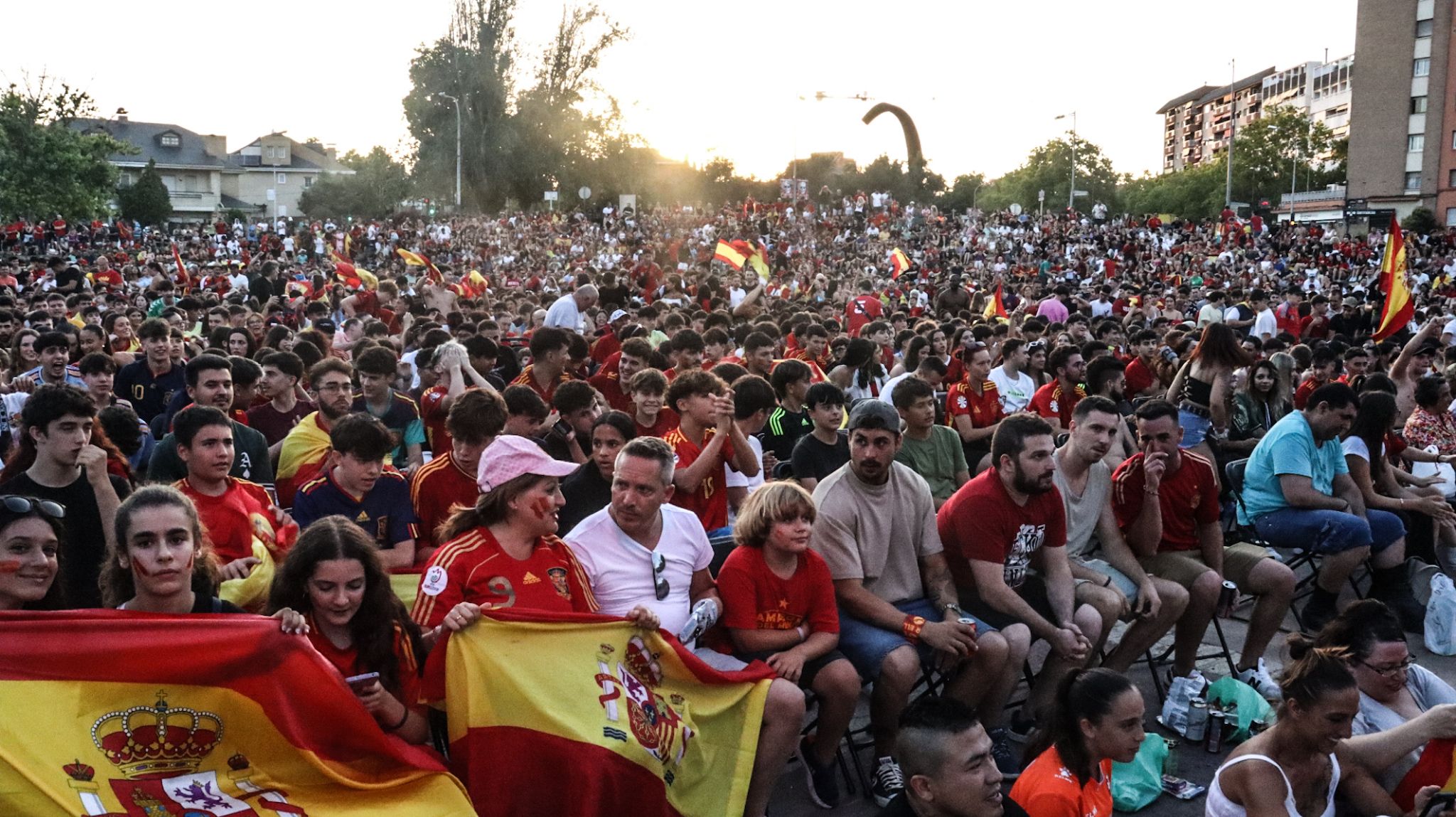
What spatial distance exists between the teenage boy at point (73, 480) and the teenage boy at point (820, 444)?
147 inches

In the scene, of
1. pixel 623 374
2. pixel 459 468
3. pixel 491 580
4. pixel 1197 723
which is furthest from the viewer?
pixel 623 374

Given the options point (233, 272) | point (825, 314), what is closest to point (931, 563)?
point (825, 314)

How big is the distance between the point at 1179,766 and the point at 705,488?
2.74 metres

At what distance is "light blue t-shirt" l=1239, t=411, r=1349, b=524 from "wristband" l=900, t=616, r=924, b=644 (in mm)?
3537

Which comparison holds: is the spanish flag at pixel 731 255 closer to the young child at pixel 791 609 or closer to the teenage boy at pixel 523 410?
the teenage boy at pixel 523 410

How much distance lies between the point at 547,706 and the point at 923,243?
1627 inches

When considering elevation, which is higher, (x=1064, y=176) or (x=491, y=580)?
(x=1064, y=176)

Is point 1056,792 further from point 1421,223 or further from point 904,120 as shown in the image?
point 1421,223

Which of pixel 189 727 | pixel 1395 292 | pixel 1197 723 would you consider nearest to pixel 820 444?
pixel 1197 723

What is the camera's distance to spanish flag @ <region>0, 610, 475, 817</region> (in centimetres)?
349

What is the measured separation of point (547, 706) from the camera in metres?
4.31

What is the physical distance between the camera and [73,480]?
5059 mm

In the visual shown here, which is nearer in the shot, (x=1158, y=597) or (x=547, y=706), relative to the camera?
(x=547, y=706)

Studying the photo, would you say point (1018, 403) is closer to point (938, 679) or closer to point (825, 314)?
point (938, 679)
